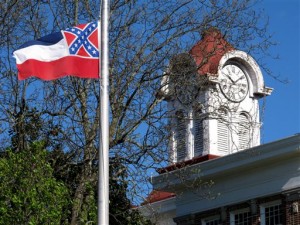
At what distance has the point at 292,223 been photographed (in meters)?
33.4

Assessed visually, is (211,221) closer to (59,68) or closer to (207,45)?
(207,45)

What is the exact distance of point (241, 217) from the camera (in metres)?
35.9

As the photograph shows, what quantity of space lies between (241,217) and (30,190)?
11674 millimetres

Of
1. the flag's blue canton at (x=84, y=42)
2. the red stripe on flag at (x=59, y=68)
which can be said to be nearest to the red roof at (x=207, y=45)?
the flag's blue canton at (x=84, y=42)

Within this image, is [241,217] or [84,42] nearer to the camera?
[84,42]

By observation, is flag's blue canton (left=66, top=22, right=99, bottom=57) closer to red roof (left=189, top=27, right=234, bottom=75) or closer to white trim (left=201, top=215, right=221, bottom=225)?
red roof (left=189, top=27, right=234, bottom=75)

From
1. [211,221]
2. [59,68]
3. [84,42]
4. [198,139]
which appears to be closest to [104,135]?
[59,68]

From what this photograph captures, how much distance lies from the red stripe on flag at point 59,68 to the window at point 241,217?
50.1 ft

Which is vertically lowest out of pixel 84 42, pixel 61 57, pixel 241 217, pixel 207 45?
pixel 241 217

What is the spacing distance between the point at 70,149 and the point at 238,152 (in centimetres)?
874

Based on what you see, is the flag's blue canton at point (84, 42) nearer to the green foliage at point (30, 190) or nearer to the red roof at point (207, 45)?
the green foliage at point (30, 190)

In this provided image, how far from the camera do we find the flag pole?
20.0m

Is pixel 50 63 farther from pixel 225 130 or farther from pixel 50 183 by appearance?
pixel 225 130

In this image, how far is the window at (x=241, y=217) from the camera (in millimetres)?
35569
